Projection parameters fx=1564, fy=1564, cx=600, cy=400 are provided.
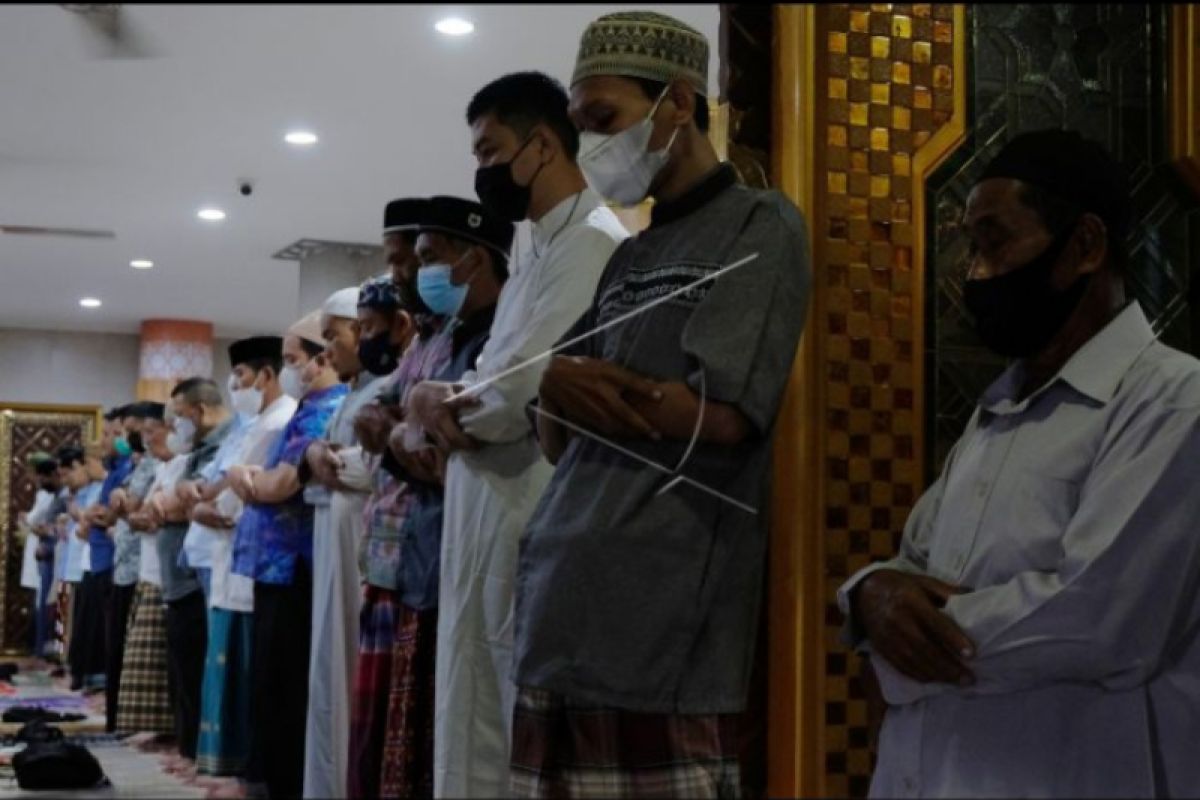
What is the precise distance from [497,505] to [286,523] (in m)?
1.79

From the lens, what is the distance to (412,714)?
2.96m

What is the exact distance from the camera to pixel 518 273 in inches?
107

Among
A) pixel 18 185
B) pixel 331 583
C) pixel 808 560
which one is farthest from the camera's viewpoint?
pixel 331 583

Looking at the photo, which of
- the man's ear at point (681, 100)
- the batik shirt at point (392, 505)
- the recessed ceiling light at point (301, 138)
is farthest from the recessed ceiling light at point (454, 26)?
the batik shirt at point (392, 505)

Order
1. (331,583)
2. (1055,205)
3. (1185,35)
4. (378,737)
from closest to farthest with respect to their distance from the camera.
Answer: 1. (1055,205)
2. (1185,35)
3. (378,737)
4. (331,583)

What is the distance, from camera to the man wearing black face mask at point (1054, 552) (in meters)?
1.87

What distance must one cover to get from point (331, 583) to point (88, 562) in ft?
3.32

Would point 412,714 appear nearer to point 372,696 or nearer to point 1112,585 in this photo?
point 372,696

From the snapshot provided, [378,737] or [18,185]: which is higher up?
[18,185]

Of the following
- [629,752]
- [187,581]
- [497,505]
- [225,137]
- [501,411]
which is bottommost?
[629,752]

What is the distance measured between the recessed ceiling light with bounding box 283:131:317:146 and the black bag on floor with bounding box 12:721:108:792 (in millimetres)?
1542

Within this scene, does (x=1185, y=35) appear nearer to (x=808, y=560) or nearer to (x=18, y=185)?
Answer: (x=808, y=560)

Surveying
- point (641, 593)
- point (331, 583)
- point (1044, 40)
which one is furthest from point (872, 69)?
point (331, 583)

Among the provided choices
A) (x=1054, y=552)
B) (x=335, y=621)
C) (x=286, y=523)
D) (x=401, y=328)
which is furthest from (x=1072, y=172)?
(x=286, y=523)
